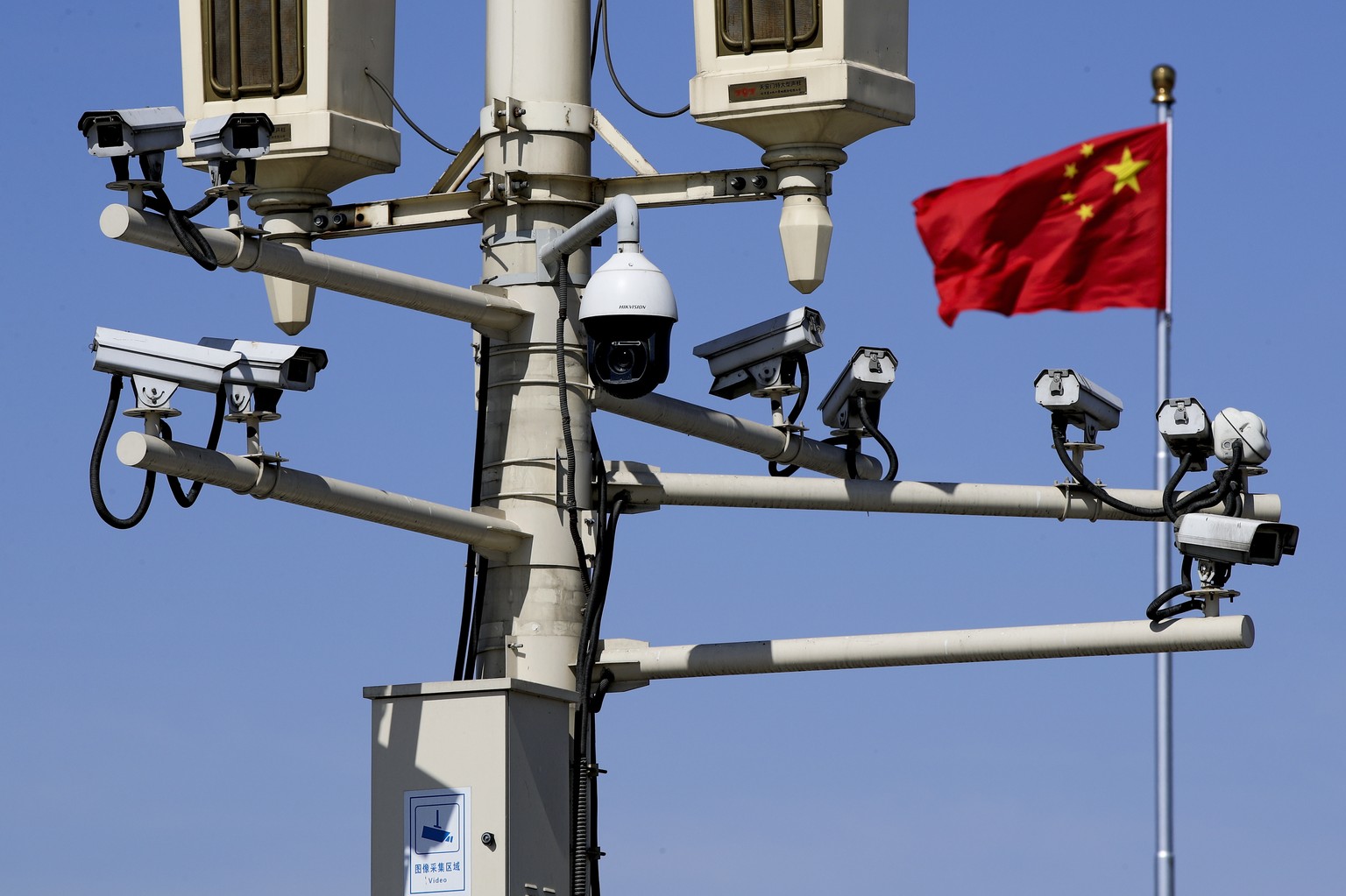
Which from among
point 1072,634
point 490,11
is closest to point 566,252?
point 490,11

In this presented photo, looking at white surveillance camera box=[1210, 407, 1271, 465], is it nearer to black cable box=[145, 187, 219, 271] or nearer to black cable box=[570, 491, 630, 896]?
black cable box=[570, 491, 630, 896]

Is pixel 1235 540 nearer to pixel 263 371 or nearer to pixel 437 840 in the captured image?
pixel 437 840

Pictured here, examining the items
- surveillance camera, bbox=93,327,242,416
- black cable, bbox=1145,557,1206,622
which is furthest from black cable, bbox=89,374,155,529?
black cable, bbox=1145,557,1206,622

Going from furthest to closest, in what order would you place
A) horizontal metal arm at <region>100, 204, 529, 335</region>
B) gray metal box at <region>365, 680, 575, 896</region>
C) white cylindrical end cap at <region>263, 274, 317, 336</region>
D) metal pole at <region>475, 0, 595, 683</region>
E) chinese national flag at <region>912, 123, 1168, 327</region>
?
white cylindrical end cap at <region>263, 274, 317, 336</region> < chinese national flag at <region>912, 123, 1168, 327</region> < metal pole at <region>475, 0, 595, 683</region> < gray metal box at <region>365, 680, 575, 896</region> < horizontal metal arm at <region>100, 204, 529, 335</region>

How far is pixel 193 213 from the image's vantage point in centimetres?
1315

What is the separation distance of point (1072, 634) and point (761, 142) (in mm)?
3608

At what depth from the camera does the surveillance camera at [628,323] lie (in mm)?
13086

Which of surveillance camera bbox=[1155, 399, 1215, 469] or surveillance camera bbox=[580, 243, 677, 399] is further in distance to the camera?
surveillance camera bbox=[1155, 399, 1215, 469]

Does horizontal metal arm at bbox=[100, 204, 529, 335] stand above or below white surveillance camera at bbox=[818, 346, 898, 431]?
above

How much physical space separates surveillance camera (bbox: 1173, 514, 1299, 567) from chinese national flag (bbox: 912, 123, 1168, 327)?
286 centimetres

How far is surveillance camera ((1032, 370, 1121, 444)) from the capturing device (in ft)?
52.1

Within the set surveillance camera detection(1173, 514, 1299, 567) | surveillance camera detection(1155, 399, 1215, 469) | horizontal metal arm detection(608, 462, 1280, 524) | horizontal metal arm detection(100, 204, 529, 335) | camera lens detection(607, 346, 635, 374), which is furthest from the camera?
horizontal metal arm detection(608, 462, 1280, 524)

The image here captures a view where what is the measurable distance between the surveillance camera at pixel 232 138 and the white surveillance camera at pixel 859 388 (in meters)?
4.25

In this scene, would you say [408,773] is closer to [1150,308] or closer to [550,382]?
[550,382]
